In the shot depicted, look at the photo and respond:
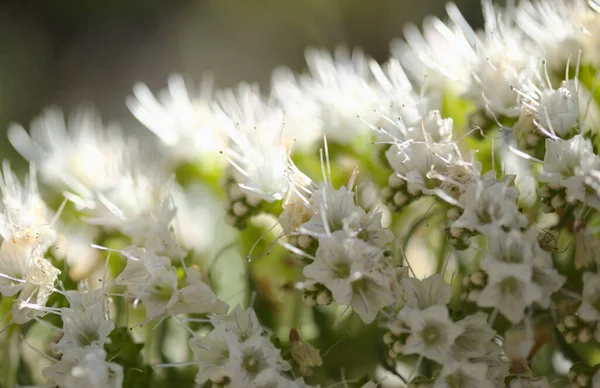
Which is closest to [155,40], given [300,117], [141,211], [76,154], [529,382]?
[76,154]

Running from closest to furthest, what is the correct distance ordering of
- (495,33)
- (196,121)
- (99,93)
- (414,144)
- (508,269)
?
(508,269) < (414,144) < (495,33) < (196,121) < (99,93)

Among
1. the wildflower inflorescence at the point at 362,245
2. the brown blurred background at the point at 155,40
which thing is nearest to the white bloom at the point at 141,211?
the wildflower inflorescence at the point at 362,245

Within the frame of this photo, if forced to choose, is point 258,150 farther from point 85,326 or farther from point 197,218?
point 85,326

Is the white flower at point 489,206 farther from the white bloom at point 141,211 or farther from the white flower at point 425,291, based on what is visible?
the white bloom at point 141,211

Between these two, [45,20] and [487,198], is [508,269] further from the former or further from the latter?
[45,20]

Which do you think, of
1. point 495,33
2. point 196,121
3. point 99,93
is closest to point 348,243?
point 495,33

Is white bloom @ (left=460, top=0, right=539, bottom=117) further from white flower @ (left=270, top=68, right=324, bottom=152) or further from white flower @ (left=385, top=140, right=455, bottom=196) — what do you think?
white flower @ (left=270, top=68, right=324, bottom=152)
